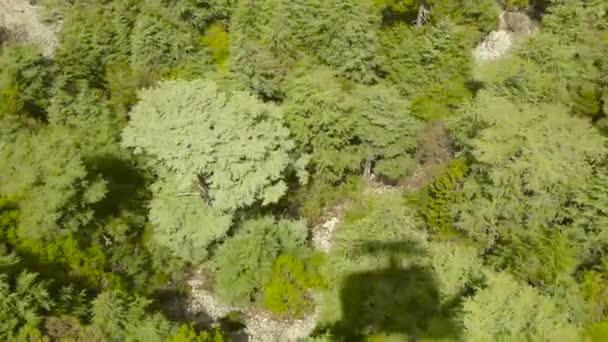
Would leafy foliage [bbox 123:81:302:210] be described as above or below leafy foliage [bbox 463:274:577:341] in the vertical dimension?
above

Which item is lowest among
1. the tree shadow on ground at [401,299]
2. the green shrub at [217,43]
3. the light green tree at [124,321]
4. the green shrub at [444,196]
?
the light green tree at [124,321]

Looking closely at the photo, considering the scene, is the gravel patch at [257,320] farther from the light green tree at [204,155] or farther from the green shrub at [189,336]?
the green shrub at [189,336]

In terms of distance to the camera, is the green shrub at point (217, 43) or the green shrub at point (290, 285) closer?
the green shrub at point (290, 285)

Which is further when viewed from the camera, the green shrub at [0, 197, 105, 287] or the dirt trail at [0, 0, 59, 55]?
the dirt trail at [0, 0, 59, 55]

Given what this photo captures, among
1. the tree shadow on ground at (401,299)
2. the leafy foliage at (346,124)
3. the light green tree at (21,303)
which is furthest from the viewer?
the leafy foliage at (346,124)

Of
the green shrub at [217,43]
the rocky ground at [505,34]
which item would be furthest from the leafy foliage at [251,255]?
the rocky ground at [505,34]

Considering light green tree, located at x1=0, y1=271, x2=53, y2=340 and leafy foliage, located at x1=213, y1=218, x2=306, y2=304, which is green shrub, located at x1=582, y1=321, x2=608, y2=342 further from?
light green tree, located at x1=0, y1=271, x2=53, y2=340

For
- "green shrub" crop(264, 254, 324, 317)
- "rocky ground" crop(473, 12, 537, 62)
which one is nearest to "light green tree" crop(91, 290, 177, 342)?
"green shrub" crop(264, 254, 324, 317)
